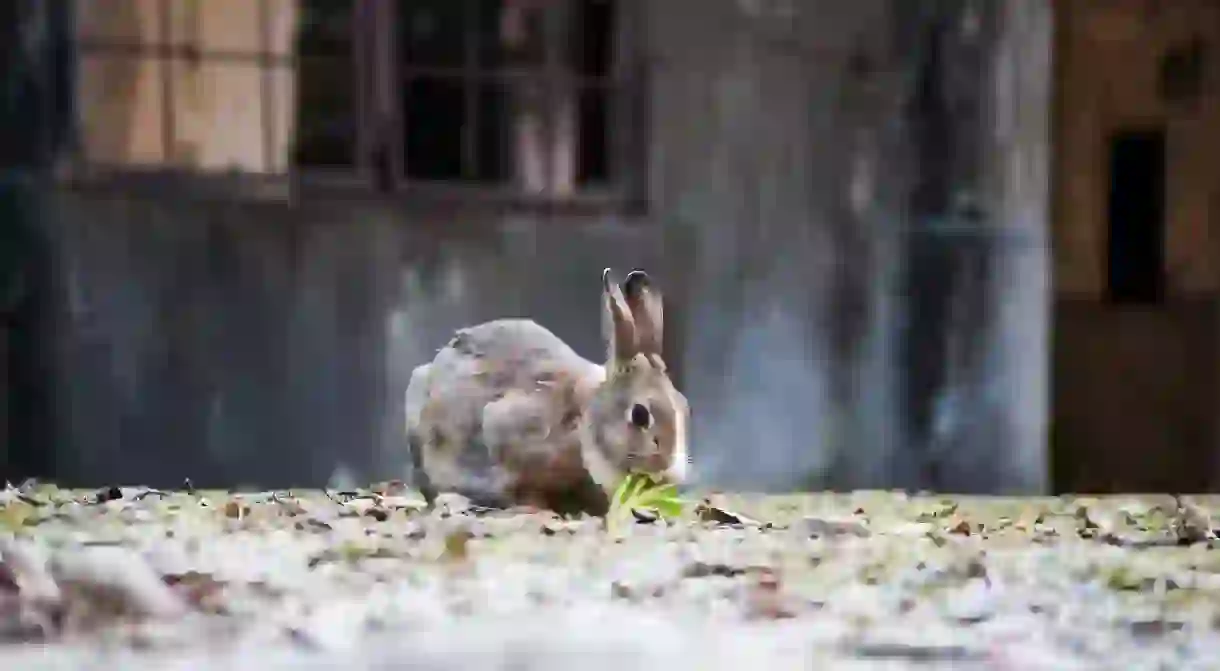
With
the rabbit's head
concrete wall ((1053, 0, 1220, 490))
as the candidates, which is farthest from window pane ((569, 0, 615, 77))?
concrete wall ((1053, 0, 1220, 490))

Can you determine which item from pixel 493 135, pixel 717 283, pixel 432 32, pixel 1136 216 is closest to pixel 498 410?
pixel 717 283

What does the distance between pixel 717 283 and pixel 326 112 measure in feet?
4.48

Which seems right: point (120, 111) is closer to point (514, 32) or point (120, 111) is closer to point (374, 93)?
point (374, 93)

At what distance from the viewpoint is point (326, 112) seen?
4.47 meters

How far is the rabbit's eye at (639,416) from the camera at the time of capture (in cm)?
270

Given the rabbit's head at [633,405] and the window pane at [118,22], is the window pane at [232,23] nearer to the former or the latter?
the window pane at [118,22]

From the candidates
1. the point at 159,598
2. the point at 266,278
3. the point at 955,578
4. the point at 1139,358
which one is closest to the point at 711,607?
the point at 955,578

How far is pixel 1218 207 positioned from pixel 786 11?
12.1 feet

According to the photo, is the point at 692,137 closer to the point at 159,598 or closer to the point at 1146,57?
the point at 159,598

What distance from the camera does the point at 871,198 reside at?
467 centimetres

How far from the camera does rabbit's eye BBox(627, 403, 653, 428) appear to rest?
2.70 m

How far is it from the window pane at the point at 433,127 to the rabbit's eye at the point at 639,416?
2.01 metres

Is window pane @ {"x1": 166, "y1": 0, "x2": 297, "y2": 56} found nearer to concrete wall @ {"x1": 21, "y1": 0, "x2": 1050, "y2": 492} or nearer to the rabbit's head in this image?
concrete wall @ {"x1": 21, "y1": 0, "x2": 1050, "y2": 492}

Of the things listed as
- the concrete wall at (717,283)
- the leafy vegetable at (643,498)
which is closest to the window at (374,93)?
the concrete wall at (717,283)
